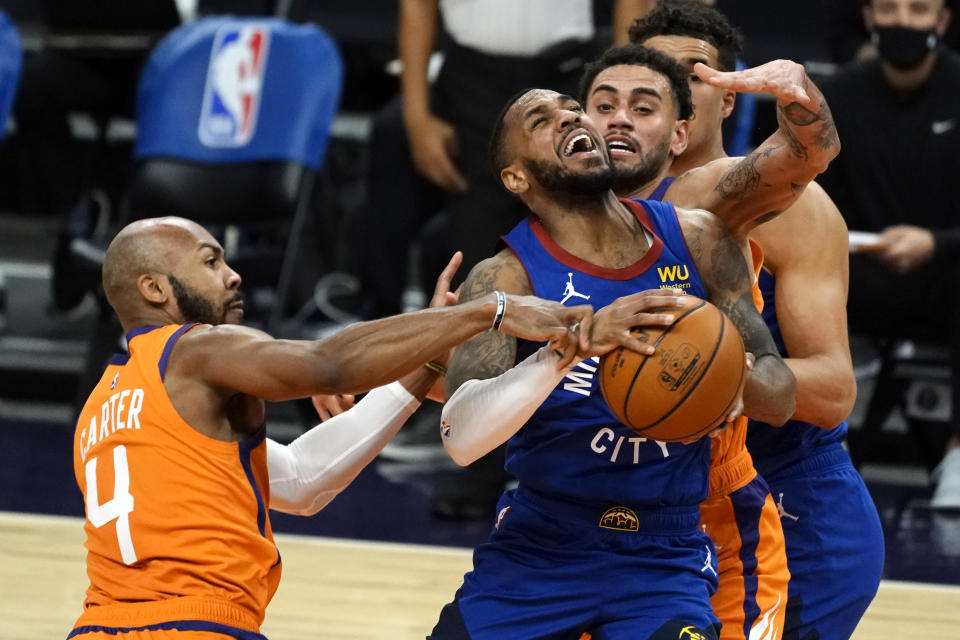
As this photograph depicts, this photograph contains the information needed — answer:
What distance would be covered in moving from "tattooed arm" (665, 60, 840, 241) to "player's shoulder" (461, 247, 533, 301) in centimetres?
53

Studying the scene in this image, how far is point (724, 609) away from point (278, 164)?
425cm

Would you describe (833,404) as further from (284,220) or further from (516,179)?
(284,220)

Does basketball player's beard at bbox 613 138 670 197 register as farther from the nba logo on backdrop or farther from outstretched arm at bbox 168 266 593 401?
the nba logo on backdrop

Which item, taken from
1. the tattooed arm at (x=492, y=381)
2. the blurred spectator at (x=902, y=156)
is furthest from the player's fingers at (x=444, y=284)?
the blurred spectator at (x=902, y=156)

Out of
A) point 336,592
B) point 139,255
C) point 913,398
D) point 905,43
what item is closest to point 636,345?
point 139,255

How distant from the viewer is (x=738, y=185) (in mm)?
3531

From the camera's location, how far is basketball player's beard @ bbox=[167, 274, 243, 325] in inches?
138

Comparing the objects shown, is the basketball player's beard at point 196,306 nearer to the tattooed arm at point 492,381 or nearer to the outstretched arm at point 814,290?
the tattooed arm at point 492,381

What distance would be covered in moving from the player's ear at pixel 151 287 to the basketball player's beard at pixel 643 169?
3.57 feet

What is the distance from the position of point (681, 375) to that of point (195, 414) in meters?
1.06

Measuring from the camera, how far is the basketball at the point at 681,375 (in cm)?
301

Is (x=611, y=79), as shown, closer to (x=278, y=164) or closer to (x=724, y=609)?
(x=724, y=609)

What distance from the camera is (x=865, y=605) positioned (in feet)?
12.7

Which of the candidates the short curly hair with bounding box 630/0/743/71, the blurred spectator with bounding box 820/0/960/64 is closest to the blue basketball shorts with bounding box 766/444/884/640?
the short curly hair with bounding box 630/0/743/71
